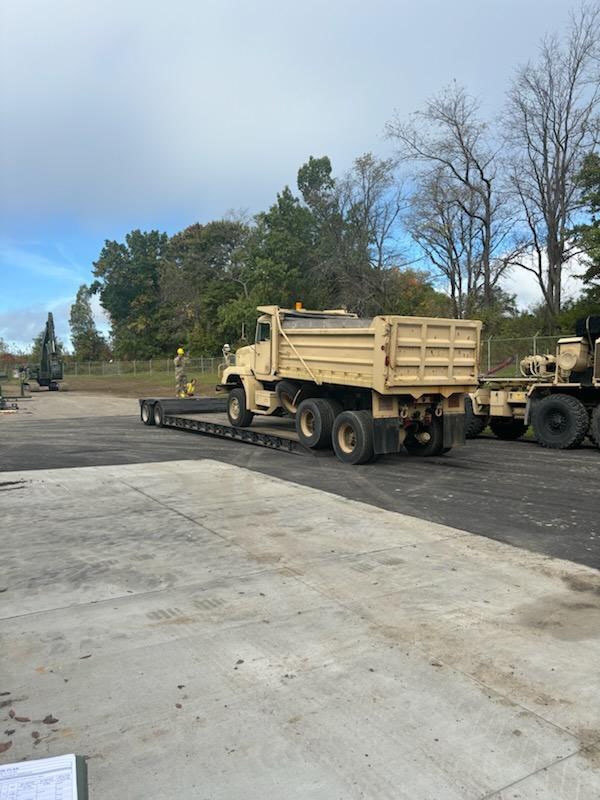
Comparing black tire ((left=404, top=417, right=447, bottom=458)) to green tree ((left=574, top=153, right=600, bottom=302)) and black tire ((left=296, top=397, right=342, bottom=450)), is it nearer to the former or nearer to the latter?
black tire ((left=296, top=397, right=342, bottom=450))

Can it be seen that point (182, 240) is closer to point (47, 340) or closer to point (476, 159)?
point (47, 340)

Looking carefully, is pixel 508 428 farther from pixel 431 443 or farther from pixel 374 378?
pixel 374 378

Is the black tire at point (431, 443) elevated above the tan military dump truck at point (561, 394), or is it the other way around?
the tan military dump truck at point (561, 394)

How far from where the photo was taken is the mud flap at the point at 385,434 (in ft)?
34.8

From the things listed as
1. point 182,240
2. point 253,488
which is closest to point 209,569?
point 253,488

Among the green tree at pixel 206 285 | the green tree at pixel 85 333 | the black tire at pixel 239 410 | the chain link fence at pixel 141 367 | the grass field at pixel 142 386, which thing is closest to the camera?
the black tire at pixel 239 410

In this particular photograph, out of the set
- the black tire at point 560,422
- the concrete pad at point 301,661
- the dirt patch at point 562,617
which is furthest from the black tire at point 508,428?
the dirt patch at point 562,617

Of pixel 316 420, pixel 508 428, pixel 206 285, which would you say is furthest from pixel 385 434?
pixel 206 285

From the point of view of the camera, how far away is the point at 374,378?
10.3 metres

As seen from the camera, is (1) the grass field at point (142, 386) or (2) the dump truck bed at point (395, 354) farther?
(1) the grass field at point (142, 386)

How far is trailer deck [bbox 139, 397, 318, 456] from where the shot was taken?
41.4 ft

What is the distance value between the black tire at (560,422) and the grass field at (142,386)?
21.3 meters

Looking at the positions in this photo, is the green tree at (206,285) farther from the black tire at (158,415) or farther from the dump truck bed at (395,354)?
the dump truck bed at (395,354)

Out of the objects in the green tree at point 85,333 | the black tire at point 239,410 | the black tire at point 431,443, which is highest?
the green tree at point 85,333
